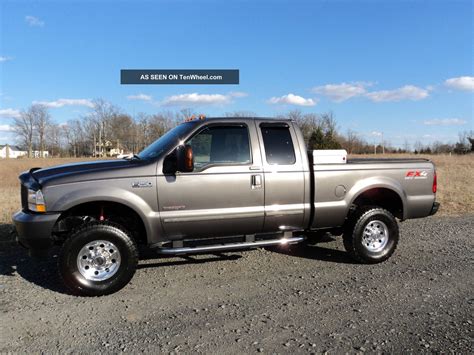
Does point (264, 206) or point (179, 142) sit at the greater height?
point (179, 142)

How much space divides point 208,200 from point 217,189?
175 millimetres

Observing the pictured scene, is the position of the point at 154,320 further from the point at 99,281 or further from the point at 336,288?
the point at 336,288

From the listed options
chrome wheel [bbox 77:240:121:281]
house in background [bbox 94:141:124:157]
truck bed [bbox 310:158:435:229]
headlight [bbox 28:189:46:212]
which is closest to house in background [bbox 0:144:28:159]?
house in background [bbox 94:141:124:157]

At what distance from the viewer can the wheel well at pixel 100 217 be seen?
4.55 m

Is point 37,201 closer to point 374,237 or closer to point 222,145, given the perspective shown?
point 222,145

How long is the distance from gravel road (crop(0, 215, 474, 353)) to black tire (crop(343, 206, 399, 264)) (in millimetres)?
151

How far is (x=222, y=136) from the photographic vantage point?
197 inches

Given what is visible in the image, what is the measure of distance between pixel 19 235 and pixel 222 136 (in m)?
2.67

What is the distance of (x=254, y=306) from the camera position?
4.01 meters

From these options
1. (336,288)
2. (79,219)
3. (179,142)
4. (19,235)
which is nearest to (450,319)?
(336,288)

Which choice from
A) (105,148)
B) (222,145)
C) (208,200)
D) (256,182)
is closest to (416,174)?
(256,182)

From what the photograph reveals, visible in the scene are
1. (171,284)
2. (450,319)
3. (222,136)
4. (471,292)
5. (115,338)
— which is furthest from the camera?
(222,136)

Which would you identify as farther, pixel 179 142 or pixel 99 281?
pixel 179 142

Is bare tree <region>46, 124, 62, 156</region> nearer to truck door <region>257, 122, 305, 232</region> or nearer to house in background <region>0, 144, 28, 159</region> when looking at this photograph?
house in background <region>0, 144, 28, 159</region>
